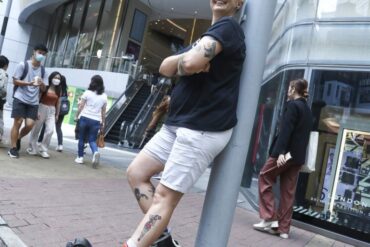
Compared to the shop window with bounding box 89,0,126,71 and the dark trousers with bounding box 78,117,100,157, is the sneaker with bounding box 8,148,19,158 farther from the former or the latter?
the shop window with bounding box 89,0,126,71

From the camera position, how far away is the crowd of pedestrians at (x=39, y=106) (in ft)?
23.1

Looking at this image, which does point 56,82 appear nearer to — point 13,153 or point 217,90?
point 13,153

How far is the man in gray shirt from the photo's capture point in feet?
23.0

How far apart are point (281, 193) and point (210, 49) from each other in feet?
11.0

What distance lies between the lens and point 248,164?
318 inches

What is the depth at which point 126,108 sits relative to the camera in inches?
702

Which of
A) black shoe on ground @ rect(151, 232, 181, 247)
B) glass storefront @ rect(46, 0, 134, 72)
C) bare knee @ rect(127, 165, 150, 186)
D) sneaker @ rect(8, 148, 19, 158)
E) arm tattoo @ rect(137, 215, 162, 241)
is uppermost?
glass storefront @ rect(46, 0, 134, 72)

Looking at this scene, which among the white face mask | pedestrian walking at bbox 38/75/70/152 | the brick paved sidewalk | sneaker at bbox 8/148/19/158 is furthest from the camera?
pedestrian walking at bbox 38/75/70/152

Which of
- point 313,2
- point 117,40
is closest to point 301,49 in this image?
point 313,2

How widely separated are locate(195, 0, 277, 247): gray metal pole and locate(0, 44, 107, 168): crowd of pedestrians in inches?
203

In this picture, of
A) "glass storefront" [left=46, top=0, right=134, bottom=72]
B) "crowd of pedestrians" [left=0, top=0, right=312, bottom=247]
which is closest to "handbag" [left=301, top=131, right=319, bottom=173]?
"crowd of pedestrians" [left=0, top=0, right=312, bottom=247]

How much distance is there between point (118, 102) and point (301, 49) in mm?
11608

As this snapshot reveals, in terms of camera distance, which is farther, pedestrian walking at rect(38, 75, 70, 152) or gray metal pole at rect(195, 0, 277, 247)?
pedestrian walking at rect(38, 75, 70, 152)

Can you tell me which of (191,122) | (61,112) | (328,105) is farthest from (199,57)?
(61,112)
